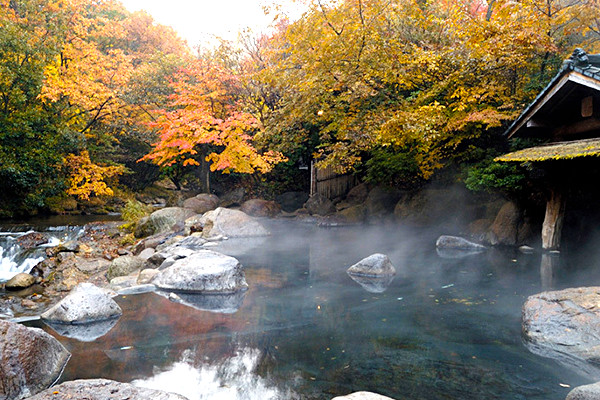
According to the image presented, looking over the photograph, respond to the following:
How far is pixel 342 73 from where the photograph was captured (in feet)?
43.5

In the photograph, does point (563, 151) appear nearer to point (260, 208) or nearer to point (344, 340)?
point (344, 340)

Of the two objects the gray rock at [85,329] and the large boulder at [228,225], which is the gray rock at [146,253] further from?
the gray rock at [85,329]

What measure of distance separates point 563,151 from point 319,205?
10.9m

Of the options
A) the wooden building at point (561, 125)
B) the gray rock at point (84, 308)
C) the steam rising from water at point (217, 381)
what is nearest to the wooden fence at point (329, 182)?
the wooden building at point (561, 125)

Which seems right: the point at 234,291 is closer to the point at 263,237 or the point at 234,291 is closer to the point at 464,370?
the point at 464,370

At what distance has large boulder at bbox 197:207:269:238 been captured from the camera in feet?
44.4

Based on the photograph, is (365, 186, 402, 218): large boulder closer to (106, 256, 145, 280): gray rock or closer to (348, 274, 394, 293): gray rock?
(348, 274, 394, 293): gray rock

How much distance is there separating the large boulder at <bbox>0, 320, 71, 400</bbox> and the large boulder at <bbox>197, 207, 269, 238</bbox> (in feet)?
29.3

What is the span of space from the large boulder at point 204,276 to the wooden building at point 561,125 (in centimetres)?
649

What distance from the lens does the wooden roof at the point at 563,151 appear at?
23.6 ft

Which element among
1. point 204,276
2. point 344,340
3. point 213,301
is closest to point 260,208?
point 204,276

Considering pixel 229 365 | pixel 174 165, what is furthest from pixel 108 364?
pixel 174 165

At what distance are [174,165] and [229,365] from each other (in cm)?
1858

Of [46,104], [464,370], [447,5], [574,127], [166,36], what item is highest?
[166,36]
